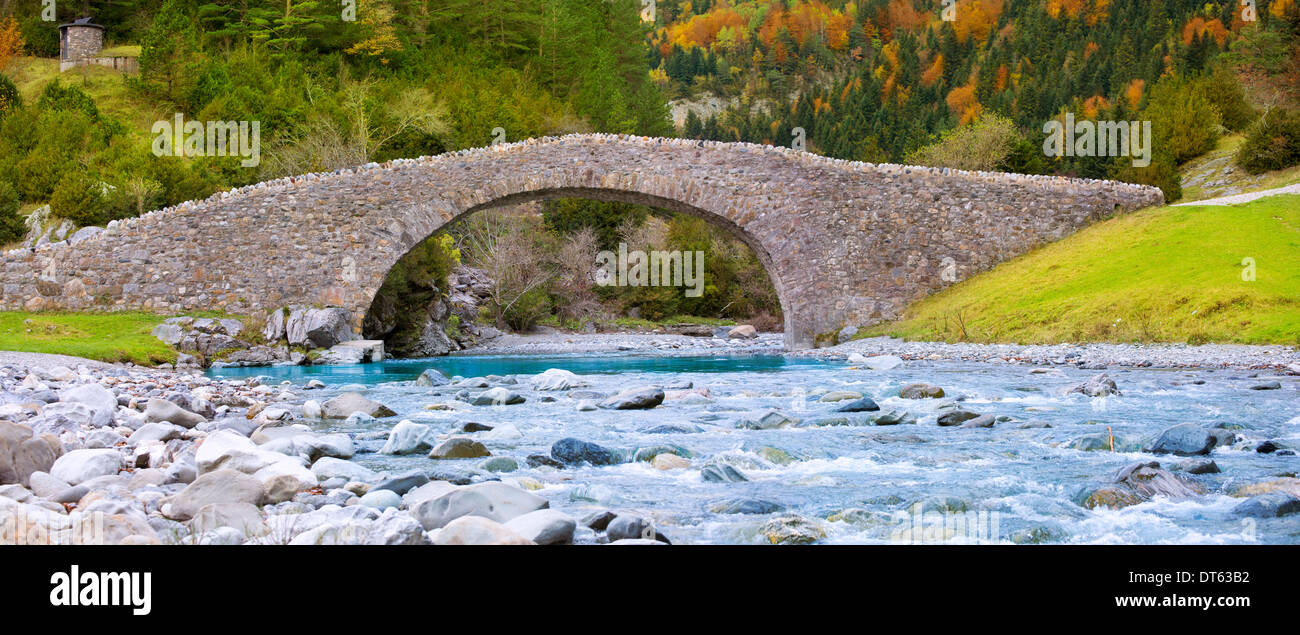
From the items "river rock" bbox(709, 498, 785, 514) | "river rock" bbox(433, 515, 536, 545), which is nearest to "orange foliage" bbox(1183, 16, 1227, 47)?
"river rock" bbox(709, 498, 785, 514)

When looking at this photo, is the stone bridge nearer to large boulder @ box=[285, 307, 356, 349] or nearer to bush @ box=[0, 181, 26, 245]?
large boulder @ box=[285, 307, 356, 349]

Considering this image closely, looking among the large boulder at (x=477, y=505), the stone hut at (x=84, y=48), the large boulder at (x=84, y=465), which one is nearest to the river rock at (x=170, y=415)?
the large boulder at (x=84, y=465)

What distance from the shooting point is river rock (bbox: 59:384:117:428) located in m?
8.18

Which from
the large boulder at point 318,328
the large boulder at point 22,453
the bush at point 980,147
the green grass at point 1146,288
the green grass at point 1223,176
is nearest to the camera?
the large boulder at point 22,453

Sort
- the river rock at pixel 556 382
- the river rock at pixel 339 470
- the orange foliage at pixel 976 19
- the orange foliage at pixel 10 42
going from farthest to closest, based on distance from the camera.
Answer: the orange foliage at pixel 976 19 → the orange foliage at pixel 10 42 → the river rock at pixel 556 382 → the river rock at pixel 339 470

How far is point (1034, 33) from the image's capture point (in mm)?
88125

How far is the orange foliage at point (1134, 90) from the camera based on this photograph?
6594 centimetres

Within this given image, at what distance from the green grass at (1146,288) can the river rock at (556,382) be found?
895cm

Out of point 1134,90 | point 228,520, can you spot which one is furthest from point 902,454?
point 1134,90

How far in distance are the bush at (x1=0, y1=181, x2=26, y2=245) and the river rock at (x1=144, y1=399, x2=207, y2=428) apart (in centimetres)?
1987

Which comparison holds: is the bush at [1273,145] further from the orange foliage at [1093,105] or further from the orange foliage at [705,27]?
the orange foliage at [705,27]
